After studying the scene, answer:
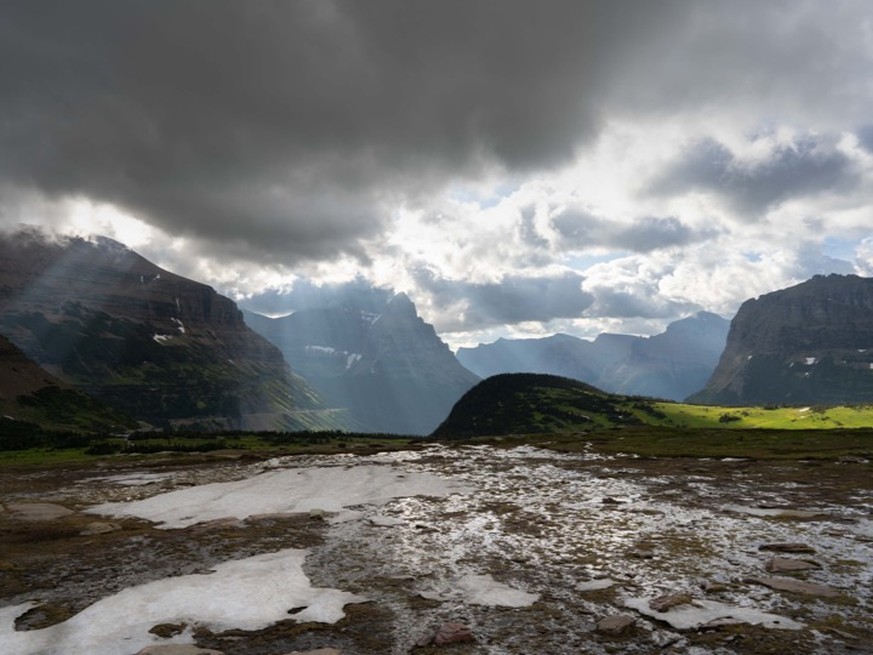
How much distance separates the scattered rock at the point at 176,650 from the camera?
11133mm

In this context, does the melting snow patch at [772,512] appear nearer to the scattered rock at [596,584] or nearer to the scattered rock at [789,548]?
the scattered rock at [789,548]

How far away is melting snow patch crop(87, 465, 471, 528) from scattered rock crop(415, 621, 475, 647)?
55.1 ft

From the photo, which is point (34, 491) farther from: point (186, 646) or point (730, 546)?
point (730, 546)

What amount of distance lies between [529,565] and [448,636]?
6938 millimetres

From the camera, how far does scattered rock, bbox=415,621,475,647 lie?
38.4ft

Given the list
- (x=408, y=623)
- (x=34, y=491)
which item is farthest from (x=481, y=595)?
(x=34, y=491)

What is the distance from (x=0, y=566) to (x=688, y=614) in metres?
24.3

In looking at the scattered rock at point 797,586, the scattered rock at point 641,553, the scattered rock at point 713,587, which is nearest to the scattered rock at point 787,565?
the scattered rock at point 797,586

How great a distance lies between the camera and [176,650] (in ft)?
37.1

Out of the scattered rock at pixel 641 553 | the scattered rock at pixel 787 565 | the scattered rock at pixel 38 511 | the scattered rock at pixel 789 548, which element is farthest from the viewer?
the scattered rock at pixel 38 511

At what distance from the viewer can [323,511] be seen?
28.9 metres

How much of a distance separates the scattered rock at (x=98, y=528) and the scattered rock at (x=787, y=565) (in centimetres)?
2940

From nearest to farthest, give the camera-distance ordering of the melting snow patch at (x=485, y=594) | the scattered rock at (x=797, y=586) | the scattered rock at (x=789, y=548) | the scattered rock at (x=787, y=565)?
the scattered rock at (x=797, y=586), the melting snow patch at (x=485, y=594), the scattered rock at (x=787, y=565), the scattered rock at (x=789, y=548)

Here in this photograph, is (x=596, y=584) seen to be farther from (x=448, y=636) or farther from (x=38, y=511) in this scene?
(x=38, y=511)
